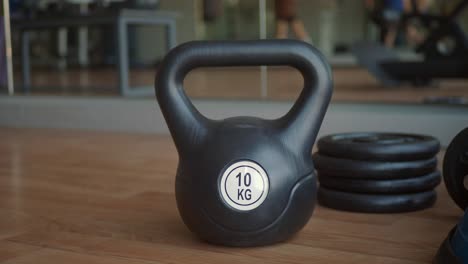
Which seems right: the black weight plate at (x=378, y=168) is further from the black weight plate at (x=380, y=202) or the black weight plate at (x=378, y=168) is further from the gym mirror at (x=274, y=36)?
the gym mirror at (x=274, y=36)

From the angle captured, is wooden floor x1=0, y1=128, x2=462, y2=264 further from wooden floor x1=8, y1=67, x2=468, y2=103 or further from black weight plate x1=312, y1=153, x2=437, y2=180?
wooden floor x1=8, y1=67, x2=468, y2=103

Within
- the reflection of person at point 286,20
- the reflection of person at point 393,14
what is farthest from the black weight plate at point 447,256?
the reflection of person at point 393,14

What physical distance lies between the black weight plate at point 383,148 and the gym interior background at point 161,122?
0.11 meters

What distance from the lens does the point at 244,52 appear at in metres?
0.96

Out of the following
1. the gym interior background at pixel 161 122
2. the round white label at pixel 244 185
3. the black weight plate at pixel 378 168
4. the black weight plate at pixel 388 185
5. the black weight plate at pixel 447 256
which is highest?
the round white label at pixel 244 185

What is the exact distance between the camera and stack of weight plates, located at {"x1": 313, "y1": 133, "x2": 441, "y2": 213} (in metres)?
1.26

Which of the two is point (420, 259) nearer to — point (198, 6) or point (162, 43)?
point (198, 6)

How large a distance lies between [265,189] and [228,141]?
0.09 m

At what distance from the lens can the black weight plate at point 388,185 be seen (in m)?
1.28

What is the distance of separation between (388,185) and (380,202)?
0.04m

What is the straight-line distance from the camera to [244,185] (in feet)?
3.09

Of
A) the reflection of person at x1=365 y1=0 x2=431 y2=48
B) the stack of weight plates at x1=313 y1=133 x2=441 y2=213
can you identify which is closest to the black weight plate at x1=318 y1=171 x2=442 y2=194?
the stack of weight plates at x1=313 y1=133 x2=441 y2=213

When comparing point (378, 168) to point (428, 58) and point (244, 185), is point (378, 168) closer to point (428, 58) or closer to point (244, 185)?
point (244, 185)

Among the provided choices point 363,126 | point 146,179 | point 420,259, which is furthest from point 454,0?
point 420,259
